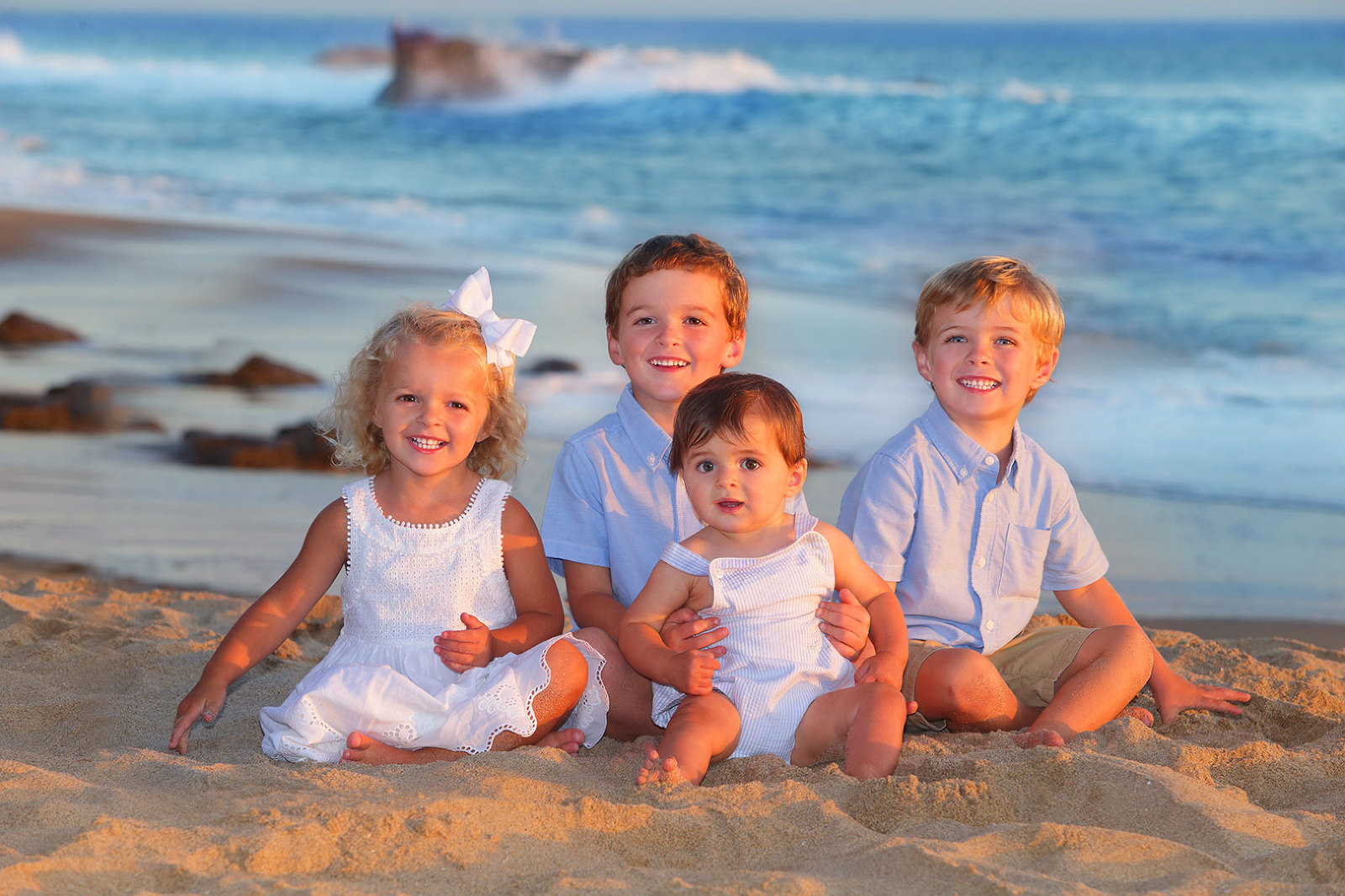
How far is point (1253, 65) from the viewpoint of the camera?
21641mm

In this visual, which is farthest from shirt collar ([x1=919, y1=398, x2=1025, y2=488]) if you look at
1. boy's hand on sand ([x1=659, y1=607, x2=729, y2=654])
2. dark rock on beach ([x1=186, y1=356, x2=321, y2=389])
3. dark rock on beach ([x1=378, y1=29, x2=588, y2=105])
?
dark rock on beach ([x1=378, y1=29, x2=588, y2=105])

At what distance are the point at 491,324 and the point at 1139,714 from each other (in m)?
1.88

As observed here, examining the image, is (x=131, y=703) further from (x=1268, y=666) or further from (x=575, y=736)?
(x=1268, y=666)

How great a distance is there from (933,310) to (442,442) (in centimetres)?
127

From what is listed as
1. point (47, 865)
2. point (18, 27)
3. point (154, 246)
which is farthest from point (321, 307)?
point (18, 27)

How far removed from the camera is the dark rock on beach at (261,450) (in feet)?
19.4

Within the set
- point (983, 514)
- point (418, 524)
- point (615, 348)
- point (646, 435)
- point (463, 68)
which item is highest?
point (463, 68)

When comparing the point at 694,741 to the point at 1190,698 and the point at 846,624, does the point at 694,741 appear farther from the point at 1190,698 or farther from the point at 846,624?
the point at 1190,698

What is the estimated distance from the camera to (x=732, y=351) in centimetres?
352

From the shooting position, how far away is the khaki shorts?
127 inches

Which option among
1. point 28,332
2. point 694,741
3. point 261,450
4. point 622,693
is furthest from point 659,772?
point 28,332

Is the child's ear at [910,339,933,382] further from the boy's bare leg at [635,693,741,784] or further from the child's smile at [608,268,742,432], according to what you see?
the boy's bare leg at [635,693,741,784]

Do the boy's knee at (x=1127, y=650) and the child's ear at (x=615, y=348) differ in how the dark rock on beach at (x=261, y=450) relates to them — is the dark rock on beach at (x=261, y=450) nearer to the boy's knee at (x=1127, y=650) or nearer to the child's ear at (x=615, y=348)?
the child's ear at (x=615, y=348)

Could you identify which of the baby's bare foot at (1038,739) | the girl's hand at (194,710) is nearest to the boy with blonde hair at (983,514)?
the baby's bare foot at (1038,739)
